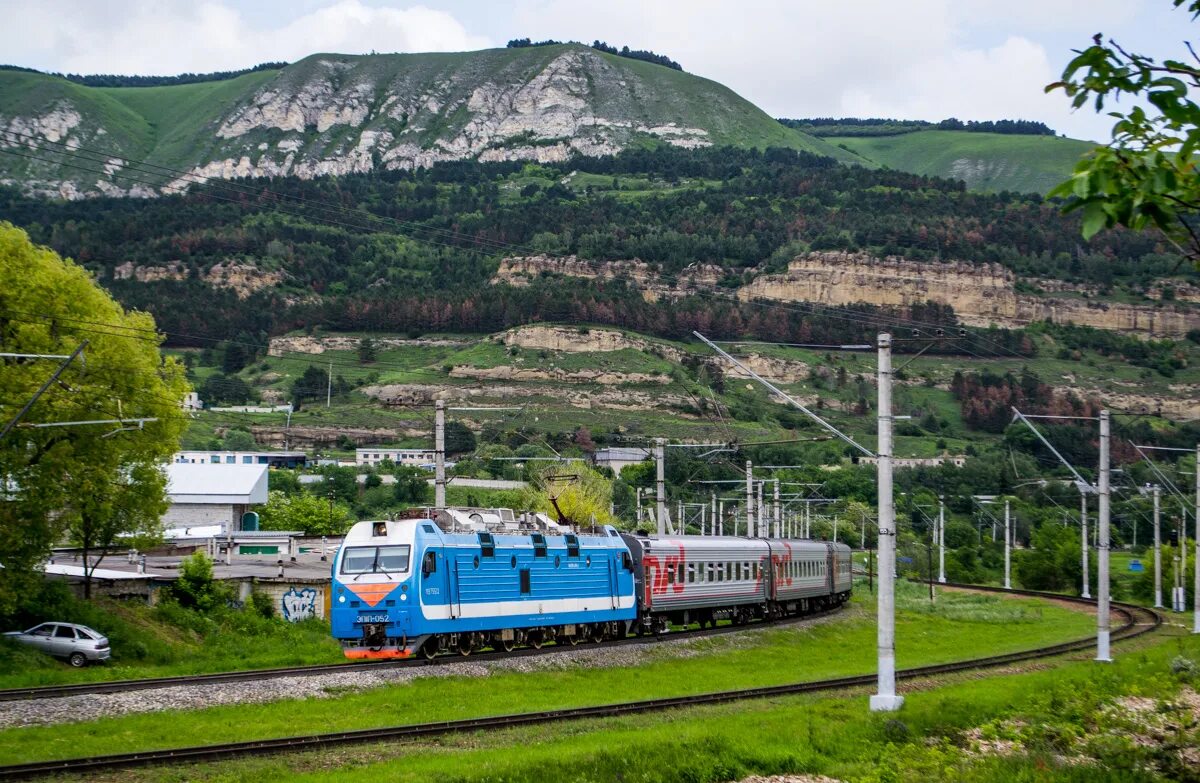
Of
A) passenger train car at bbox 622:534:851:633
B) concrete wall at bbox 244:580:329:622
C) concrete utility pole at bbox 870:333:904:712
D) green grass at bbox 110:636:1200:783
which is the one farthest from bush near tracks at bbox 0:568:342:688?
concrete utility pole at bbox 870:333:904:712

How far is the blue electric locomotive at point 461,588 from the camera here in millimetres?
31891

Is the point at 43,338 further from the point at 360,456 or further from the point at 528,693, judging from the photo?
the point at 360,456

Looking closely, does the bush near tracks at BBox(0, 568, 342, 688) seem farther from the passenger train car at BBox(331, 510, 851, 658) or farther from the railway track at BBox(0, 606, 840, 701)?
the passenger train car at BBox(331, 510, 851, 658)

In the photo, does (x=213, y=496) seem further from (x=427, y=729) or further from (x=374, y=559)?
(x=427, y=729)

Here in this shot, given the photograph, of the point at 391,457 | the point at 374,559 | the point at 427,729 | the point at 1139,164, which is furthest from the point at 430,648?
the point at 391,457

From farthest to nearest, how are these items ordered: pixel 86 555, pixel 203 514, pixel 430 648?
pixel 203 514 < pixel 86 555 < pixel 430 648

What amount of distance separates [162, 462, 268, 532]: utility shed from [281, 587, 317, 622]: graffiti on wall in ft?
121

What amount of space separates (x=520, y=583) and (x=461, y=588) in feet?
9.91

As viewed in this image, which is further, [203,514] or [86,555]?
[203,514]

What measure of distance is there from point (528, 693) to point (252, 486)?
5794cm

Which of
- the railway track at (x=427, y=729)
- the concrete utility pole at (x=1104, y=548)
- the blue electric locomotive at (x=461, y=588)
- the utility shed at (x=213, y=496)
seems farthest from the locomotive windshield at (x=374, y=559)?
the utility shed at (x=213, y=496)

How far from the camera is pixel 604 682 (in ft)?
108

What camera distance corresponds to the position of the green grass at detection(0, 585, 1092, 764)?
72.1 feet

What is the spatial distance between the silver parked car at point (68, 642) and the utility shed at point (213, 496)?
1817 inches
